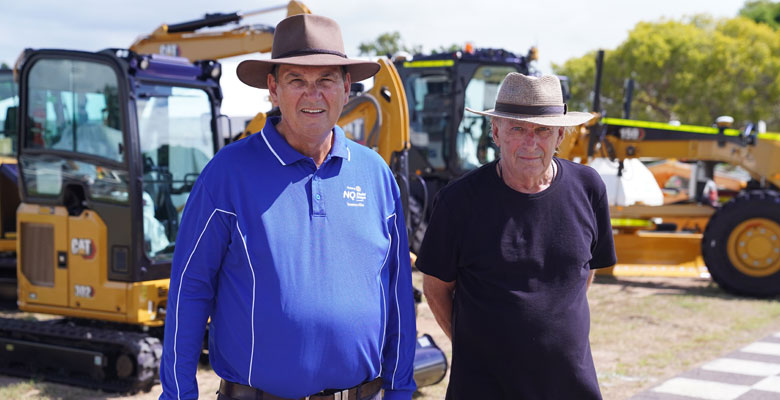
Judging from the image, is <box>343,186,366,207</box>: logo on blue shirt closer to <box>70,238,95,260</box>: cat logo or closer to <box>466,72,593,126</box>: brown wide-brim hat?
<box>466,72,593,126</box>: brown wide-brim hat

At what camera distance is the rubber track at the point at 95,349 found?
6016 millimetres

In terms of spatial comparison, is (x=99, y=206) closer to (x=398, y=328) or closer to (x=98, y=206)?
(x=98, y=206)

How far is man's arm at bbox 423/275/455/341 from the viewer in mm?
3006

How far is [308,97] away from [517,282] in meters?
0.92

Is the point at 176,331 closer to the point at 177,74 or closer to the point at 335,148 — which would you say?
the point at 335,148

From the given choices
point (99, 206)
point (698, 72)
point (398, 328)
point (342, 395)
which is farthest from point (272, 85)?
point (698, 72)

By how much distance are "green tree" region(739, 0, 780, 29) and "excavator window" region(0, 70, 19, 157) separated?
57671 mm

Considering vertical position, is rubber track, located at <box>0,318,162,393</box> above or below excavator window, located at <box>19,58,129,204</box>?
below

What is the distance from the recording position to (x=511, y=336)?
2762 mm

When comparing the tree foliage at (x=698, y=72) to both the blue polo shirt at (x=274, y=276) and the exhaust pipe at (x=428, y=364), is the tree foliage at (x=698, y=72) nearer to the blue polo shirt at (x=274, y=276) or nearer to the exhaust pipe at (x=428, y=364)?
the exhaust pipe at (x=428, y=364)

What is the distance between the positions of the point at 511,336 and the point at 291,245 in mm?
859

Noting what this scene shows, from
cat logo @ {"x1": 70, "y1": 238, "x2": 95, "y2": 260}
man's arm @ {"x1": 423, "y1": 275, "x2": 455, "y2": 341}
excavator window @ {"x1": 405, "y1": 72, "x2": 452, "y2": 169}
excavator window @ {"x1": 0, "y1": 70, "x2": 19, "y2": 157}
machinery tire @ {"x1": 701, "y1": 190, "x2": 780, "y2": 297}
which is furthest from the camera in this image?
excavator window @ {"x1": 405, "y1": 72, "x2": 452, "y2": 169}

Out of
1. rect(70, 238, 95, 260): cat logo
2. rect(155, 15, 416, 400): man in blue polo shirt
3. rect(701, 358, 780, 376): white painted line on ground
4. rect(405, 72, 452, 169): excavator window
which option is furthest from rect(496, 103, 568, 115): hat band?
rect(405, 72, 452, 169): excavator window

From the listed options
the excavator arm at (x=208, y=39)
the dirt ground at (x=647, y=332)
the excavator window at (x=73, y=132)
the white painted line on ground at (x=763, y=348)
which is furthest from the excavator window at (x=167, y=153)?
the white painted line on ground at (x=763, y=348)
